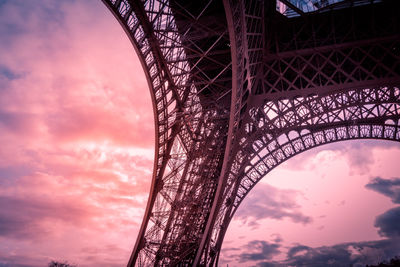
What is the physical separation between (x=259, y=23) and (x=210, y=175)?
346 inches

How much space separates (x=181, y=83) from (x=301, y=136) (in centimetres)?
1097

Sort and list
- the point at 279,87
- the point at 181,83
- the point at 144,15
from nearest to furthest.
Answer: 1. the point at 144,15
2. the point at 181,83
3. the point at 279,87

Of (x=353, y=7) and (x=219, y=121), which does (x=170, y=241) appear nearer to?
(x=219, y=121)

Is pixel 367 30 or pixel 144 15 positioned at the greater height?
pixel 367 30

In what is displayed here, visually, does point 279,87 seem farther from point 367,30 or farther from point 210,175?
point 210,175

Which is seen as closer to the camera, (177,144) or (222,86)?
(222,86)

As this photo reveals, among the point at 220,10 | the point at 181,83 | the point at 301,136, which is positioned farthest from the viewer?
the point at 301,136

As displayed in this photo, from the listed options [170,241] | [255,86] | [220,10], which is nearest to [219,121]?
[255,86]

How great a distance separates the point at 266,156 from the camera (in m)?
23.4

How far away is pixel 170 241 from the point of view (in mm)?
17016

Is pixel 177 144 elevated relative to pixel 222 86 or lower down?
lower down

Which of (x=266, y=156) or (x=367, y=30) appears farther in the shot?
(x=266, y=156)

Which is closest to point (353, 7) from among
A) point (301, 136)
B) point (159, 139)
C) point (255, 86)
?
point (255, 86)

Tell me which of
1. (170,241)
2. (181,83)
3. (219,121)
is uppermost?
(181,83)
